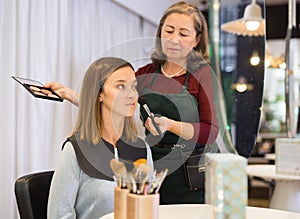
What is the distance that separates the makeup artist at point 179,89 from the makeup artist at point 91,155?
0.27ft

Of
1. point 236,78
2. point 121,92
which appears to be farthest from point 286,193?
point 236,78

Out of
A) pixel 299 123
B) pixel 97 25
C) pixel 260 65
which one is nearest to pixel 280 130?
pixel 299 123

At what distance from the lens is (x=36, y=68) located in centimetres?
223

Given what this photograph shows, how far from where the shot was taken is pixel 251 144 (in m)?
0.85

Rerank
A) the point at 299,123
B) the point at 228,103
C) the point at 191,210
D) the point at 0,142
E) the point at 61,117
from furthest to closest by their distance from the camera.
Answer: the point at 299,123, the point at 61,117, the point at 0,142, the point at 191,210, the point at 228,103

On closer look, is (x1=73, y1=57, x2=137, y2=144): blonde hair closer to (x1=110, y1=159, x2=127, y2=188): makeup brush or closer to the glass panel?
(x1=110, y1=159, x2=127, y2=188): makeup brush

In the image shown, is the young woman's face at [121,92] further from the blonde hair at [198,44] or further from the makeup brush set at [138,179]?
the makeup brush set at [138,179]

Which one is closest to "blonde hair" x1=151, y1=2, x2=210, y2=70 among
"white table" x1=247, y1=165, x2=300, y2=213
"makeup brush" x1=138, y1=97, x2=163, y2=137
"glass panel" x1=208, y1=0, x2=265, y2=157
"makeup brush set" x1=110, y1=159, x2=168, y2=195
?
"makeup brush" x1=138, y1=97, x2=163, y2=137

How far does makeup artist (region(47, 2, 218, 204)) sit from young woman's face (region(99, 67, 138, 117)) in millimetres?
76

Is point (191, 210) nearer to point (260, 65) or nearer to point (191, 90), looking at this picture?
point (191, 90)

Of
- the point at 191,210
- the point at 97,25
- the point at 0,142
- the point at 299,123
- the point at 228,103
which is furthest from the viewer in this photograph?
the point at 299,123

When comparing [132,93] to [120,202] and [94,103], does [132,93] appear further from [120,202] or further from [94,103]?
[120,202]

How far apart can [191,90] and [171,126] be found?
0.16m

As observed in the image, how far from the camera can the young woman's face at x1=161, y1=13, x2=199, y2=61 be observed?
4.20 ft
